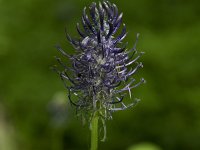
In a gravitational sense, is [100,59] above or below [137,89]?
below

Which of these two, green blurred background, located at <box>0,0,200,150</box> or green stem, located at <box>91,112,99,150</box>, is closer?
green stem, located at <box>91,112,99,150</box>

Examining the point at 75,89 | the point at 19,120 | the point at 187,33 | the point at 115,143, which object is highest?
the point at 187,33

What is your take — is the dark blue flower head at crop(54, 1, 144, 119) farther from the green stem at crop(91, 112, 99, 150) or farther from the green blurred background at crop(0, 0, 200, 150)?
the green blurred background at crop(0, 0, 200, 150)

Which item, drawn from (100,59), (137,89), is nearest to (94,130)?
(100,59)

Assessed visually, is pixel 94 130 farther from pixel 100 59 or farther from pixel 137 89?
pixel 137 89

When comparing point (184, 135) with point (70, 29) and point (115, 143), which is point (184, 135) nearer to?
point (115, 143)

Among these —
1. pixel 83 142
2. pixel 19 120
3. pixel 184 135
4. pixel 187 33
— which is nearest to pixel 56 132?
pixel 83 142

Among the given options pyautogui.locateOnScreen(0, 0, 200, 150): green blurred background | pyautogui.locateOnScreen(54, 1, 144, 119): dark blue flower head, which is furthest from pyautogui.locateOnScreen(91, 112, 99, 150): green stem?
pyautogui.locateOnScreen(0, 0, 200, 150): green blurred background

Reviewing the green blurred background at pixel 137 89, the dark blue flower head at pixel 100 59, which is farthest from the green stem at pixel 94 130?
the green blurred background at pixel 137 89

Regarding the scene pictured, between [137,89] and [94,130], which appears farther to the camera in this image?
[137,89]
